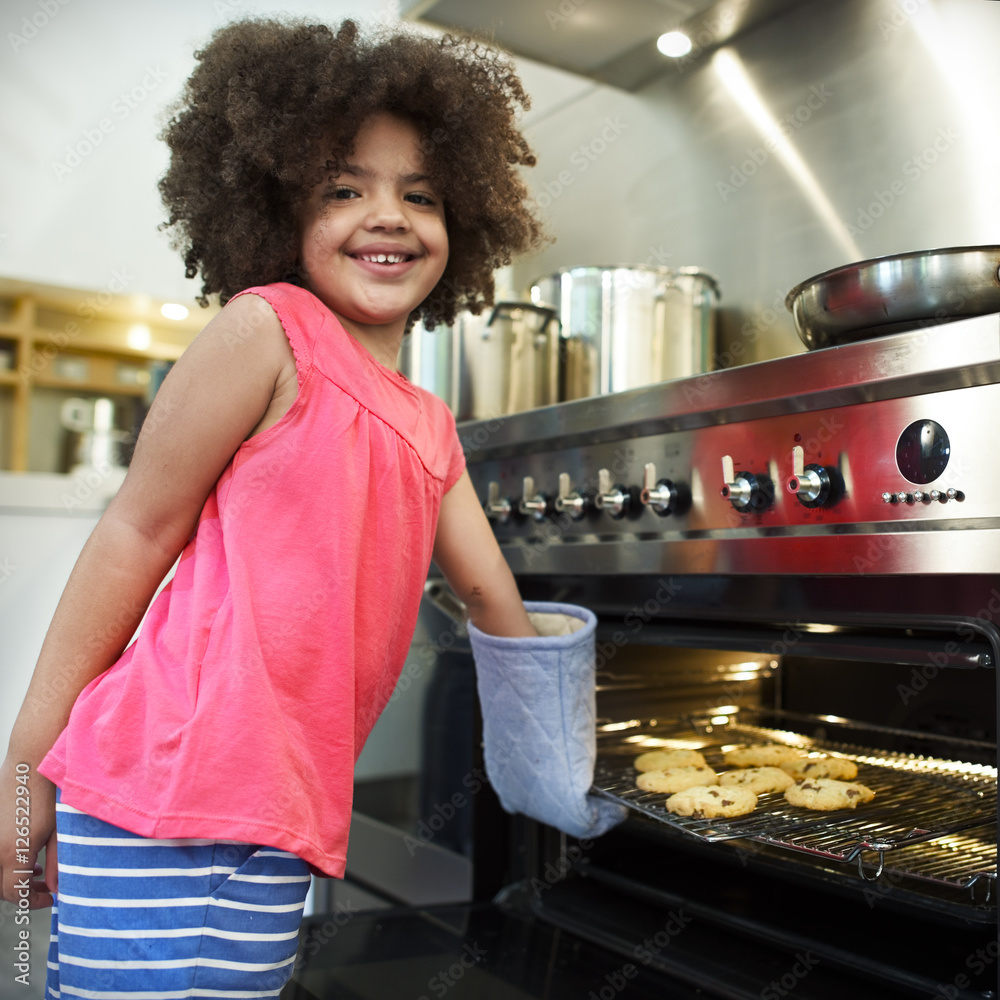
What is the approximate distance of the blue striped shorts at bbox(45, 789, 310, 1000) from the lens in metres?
0.72

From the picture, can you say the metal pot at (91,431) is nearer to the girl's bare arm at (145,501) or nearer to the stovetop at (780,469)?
the stovetop at (780,469)

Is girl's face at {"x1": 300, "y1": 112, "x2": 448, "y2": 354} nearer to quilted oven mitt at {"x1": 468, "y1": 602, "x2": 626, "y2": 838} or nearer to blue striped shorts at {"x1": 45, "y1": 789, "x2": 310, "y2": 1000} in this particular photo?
quilted oven mitt at {"x1": 468, "y1": 602, "x2": 626, "y2": 838}

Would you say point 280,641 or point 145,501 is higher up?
point 145,501

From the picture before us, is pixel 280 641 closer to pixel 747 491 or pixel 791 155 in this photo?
pixel 747 491

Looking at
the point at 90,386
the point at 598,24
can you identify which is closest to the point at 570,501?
the point at 598,24

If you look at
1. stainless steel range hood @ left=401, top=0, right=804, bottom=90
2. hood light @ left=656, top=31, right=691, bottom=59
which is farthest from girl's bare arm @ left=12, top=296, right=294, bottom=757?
hood light @ left=656, top=31, right=691, bottom=59

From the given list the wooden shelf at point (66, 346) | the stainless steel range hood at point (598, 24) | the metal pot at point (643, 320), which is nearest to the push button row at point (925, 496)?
the metal pot at point (643, 320)

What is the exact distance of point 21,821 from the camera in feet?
2.57

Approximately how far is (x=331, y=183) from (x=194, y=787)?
0.55 metres

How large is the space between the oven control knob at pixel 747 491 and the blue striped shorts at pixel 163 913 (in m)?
0.54

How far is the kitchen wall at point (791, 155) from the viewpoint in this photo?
1.33 metres

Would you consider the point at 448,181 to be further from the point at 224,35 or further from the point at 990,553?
the point at 990,553

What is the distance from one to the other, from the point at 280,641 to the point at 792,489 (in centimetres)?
50

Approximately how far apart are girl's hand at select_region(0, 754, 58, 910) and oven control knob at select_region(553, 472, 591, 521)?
0.64 meters
